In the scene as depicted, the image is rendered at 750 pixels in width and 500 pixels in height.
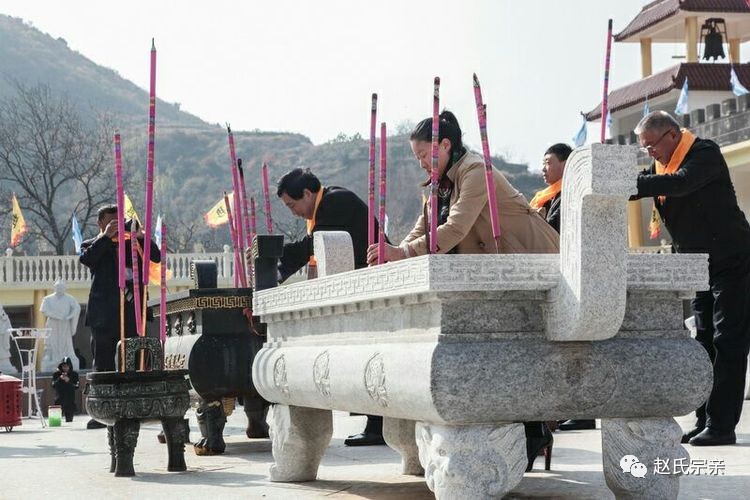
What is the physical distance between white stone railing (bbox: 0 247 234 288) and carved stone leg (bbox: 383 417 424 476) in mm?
33995

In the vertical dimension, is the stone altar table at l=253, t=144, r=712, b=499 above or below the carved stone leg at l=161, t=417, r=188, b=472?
above

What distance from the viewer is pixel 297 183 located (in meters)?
7.77

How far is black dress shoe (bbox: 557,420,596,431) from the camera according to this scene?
830 cm

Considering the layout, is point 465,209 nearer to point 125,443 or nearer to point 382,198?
point 382,198

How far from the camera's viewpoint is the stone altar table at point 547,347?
409 centimetres

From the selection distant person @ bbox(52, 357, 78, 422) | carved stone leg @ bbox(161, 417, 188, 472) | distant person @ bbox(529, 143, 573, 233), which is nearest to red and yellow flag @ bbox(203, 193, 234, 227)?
distant person @ bbox(52, 357, 78, 422)

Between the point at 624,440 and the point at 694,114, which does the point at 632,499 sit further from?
the point at 694,114

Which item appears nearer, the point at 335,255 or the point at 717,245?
the point at 335,255

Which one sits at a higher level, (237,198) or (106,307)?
(237,198)

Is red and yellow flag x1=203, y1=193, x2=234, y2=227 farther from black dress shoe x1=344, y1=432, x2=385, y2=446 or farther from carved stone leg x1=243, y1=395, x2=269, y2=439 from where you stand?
black dress shoe x1=344, y1=432, x2=385, y2=446

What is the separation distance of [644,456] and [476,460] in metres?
0.61

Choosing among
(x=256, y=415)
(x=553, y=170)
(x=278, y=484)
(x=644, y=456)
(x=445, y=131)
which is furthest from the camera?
(x=256, y=415)

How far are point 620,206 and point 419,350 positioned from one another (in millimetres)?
743

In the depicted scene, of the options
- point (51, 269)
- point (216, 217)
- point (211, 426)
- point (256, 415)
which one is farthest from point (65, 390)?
point (51, 269)
